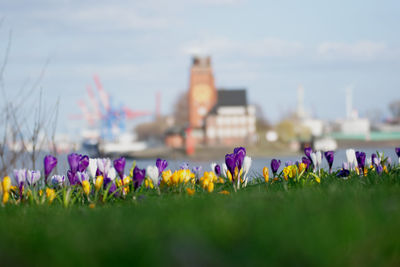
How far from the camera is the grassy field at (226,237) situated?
1956mm

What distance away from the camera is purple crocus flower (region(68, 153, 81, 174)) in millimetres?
4699

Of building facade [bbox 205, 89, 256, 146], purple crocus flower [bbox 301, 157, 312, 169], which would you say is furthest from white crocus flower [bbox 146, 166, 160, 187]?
building facade [bbox 205, 89, 256, 146]

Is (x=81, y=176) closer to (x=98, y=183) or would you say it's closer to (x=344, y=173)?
(x=98, y=183)

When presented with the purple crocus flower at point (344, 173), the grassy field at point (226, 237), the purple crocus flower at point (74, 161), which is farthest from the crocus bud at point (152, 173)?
the purple crocus flower at point (344, 173)

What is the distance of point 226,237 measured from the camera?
7.16 ft

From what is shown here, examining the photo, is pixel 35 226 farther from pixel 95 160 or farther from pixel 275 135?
pixel 275 135

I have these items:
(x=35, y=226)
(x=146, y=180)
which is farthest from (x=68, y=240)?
(x=146, y=180)

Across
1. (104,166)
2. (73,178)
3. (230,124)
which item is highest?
(230,124)

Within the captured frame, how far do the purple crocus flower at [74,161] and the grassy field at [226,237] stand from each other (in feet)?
5.48

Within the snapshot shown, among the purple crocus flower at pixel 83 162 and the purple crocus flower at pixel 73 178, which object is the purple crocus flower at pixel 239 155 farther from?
the purple crocus flower at pixel 73 178

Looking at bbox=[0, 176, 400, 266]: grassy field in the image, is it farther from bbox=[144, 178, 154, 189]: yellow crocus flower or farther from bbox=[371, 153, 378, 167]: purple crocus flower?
bbox=[371, 153, 378, 167]: purple crocus flower

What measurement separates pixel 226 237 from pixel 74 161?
2.87 metres

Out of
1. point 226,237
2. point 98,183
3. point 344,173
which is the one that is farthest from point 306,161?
point 226,237

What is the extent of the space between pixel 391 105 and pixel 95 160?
439 feet
